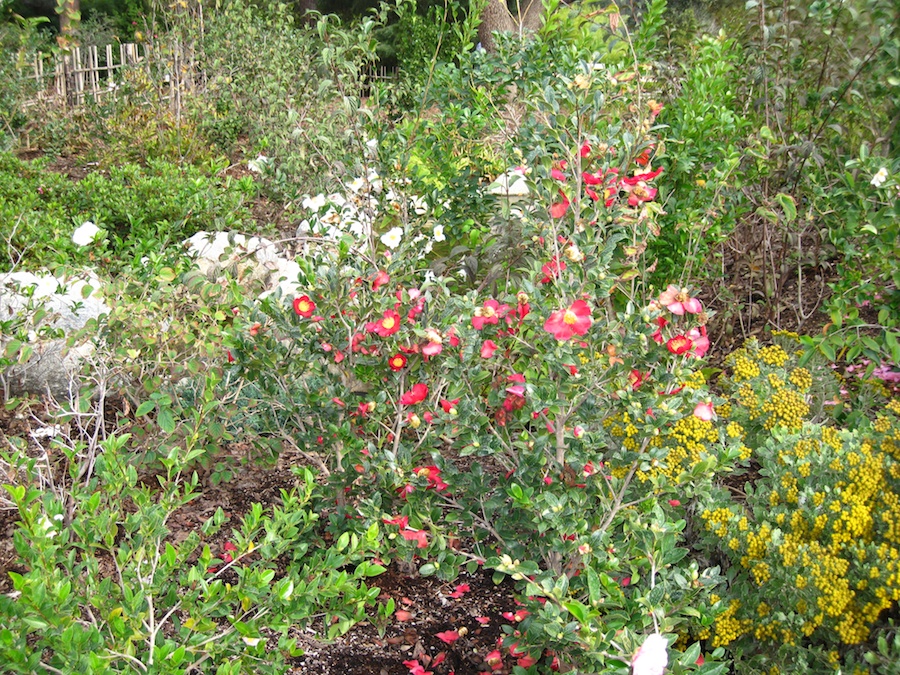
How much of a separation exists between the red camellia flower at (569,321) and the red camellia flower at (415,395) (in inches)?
17.0


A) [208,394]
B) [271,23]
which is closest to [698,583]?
[208,394]

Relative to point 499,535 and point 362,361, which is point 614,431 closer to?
point 499,535

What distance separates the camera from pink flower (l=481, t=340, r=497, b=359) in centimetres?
175

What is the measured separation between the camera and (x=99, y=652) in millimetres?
1284

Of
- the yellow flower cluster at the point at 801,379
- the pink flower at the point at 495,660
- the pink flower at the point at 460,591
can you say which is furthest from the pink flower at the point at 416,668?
the yellow flower cluster at the point at 801,379

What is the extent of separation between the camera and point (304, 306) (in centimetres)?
194

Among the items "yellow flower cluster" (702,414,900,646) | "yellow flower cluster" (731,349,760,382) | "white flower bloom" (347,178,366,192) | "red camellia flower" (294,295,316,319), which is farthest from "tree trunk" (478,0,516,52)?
"yellow flower cluster" (702,414,900,646)

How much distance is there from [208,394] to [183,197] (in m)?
3.07

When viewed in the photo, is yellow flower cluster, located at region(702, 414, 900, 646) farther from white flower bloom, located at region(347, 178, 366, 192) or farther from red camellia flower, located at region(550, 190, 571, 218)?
white flower bloom, located at region(347, 178, 366, 192)

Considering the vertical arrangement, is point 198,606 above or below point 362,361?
below

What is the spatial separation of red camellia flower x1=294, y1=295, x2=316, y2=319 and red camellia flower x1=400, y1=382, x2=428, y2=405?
1.04 feet

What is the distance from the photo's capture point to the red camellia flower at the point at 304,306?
194cm

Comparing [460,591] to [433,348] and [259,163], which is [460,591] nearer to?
[433,348]

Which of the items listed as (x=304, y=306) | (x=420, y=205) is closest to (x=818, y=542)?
(x=304, y=306)
